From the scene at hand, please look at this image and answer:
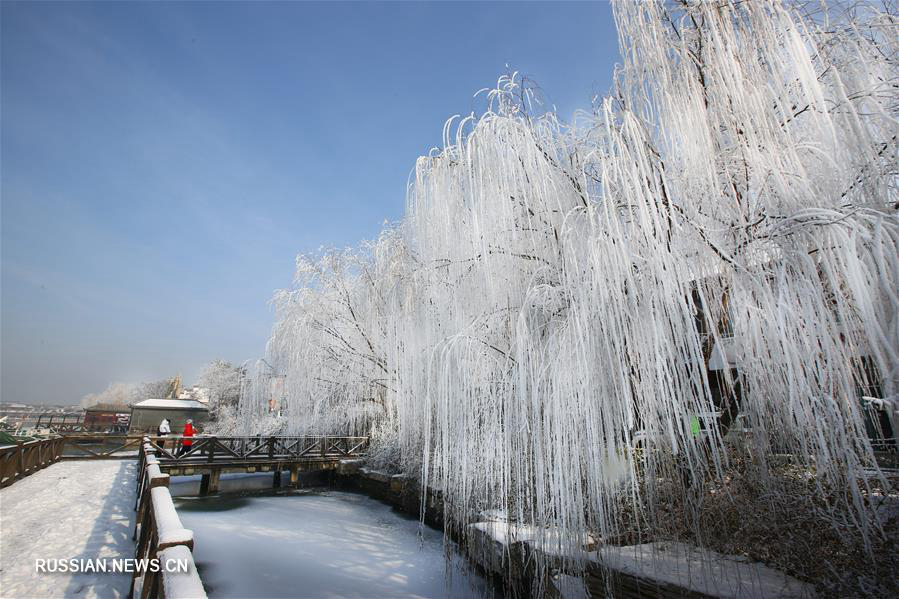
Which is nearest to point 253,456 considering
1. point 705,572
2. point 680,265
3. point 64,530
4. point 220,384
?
point 64,530

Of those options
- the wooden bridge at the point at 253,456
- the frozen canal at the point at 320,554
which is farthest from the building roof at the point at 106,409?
the frozen canal at the point at 320,554

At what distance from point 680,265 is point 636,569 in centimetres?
228

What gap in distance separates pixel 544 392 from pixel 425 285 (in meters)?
2.25

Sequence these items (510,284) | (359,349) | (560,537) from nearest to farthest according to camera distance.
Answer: (560,537)
(510,284)
(359,349)

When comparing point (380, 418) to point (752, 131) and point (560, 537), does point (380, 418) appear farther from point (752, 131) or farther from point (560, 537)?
point (752, 131)

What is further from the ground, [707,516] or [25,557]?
[707,516]

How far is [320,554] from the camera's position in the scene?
19.3ft

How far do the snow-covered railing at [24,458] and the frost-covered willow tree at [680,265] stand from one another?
7659 millimetres

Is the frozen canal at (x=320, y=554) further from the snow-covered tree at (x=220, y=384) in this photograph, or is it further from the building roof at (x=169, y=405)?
the snow-covered tree at (x=220, y=384)

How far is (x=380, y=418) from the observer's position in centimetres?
1166

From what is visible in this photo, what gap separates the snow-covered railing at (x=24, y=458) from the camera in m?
6.96

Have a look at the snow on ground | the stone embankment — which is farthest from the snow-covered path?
the snow on ground

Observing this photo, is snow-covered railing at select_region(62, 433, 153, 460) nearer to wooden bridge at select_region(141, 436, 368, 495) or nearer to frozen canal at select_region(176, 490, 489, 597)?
wooden bridge at select_region(141, 436, 368, 495)

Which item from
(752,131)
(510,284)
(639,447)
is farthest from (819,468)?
(510,284)
